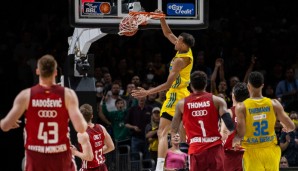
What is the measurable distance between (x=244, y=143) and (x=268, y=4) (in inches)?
480

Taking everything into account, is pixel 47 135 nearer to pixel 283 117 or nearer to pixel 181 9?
pixel 283 117

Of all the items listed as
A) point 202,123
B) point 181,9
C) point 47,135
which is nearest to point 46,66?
point 47,135

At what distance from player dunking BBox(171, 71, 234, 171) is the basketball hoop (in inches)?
90.3

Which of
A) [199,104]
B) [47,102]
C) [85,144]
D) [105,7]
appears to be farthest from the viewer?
[105,7]

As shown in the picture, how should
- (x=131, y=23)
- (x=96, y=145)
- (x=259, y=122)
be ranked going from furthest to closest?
(x=131, y=23), (x=96, y=145), (x=259, y=122)

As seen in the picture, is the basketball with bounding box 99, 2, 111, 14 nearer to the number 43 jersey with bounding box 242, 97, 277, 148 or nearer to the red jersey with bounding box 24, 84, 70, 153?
the number 43 jersey with bounding box 242, 97, 277, 148

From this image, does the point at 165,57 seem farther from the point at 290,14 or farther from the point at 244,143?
the point at 244,143

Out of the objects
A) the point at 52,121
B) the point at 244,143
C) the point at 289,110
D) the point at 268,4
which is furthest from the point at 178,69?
the point at 268,4

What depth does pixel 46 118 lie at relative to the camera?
10.4 m

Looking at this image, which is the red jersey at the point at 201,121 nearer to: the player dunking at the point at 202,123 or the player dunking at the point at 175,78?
the player dunking at the point at 202,123

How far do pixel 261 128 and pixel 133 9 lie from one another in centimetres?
347

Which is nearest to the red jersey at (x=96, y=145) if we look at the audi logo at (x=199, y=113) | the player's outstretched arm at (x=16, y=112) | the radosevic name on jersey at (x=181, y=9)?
the audi logo at (x=199, y=113)

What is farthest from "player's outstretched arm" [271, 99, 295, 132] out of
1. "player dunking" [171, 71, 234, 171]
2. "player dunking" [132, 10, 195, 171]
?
"player dunking" [132, 10, 195, 171]

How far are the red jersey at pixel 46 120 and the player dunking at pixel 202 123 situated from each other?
1825mm
